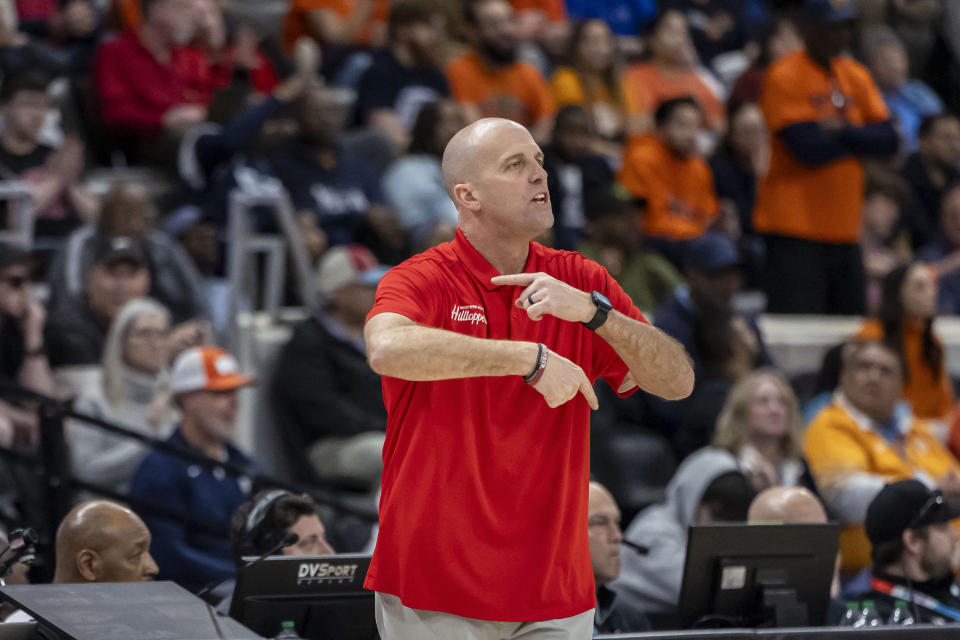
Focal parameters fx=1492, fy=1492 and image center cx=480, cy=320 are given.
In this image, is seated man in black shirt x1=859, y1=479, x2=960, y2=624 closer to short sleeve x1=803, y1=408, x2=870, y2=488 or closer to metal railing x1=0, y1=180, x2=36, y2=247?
short sleeve x1=803, y1=408, x2=870, y2=488

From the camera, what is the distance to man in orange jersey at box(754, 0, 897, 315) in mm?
8047

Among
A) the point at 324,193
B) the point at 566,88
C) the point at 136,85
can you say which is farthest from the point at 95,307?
the point at 566,88

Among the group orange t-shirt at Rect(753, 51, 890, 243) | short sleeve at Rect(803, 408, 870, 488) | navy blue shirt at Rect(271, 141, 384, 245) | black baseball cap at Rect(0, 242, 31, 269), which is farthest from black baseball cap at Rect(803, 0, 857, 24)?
black baseball cap at Rect(0, 242, 31, 269)

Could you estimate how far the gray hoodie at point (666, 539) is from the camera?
19.0 ft

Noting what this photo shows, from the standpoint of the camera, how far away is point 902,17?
12133 millimetres

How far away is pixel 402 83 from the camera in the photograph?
9117 mm

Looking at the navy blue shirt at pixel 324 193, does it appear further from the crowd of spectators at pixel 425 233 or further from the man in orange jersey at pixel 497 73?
the man in orange jersey at pixel 497 73

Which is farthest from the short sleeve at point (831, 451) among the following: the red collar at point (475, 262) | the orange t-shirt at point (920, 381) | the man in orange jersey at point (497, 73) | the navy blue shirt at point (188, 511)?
the red collar at point (475, 262)

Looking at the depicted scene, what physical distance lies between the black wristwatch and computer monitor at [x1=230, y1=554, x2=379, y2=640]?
3.81 ft

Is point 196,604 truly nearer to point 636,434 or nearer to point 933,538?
point 933,538

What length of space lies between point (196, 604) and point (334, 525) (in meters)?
2.34

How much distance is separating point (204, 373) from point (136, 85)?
274cm

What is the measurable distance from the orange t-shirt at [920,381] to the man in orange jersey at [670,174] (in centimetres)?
140

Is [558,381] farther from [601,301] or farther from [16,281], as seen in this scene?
[16,281]
